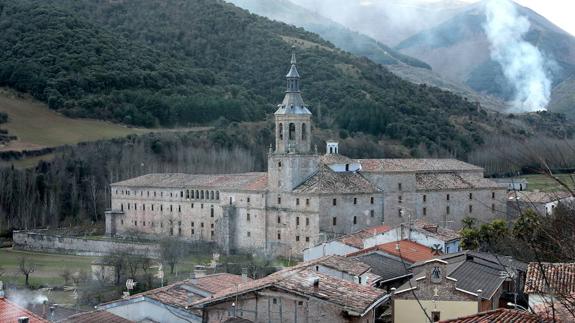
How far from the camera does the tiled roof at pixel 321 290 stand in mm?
18031

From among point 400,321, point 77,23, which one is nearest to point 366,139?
point 77,23

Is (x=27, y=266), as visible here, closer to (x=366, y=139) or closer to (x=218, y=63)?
(x=366, y=139)

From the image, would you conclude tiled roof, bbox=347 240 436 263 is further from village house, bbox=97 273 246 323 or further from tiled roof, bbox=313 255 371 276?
village house, bbox=97 273 246 323

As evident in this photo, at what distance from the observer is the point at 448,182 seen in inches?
2105

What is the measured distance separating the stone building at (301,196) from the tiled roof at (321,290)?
2511 cm

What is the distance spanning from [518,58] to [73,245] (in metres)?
126

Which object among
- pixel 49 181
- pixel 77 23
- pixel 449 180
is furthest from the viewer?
pixel 77 23

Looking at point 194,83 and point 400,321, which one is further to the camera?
point 194,83

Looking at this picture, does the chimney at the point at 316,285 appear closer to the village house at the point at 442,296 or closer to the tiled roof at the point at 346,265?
the village house at the point at 442,296

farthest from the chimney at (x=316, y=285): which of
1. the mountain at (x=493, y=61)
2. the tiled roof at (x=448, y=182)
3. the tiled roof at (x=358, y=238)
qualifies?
the mountain at (x=493, y=61)

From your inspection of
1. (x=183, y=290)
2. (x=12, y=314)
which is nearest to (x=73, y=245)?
(x=183, y=290)

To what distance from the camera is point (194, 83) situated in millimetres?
104562

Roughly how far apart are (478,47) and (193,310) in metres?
174

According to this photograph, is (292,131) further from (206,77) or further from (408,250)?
(206,77)
